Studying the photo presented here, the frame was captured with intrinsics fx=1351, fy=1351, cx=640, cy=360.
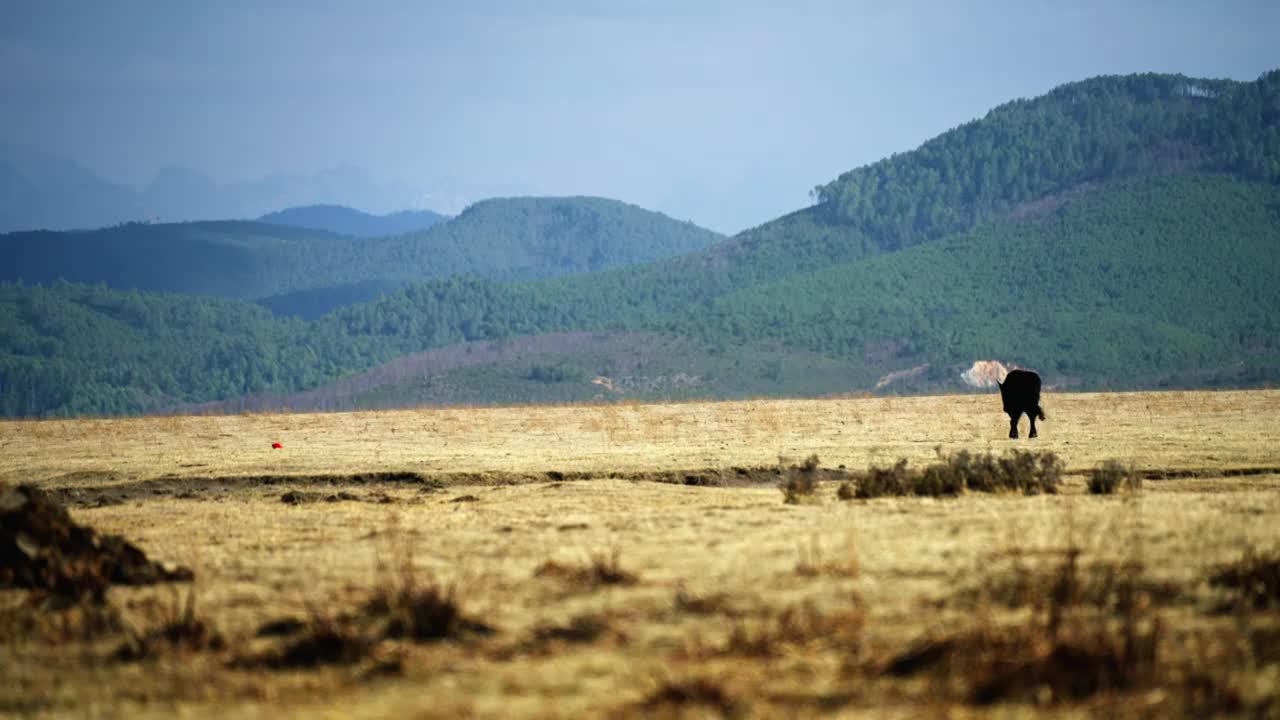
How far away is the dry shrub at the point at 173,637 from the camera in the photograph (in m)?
8.75

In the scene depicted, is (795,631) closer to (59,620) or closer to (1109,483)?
(59,620)

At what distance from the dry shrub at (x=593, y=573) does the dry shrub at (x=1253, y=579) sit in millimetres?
4166

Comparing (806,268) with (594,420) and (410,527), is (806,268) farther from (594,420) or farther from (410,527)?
(410,527)

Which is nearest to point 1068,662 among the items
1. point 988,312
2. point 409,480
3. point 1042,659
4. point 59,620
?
point 1042,659

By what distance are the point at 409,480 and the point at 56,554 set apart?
14.0 metres

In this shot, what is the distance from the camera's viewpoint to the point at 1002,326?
145875mm

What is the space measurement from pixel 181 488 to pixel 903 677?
64.1 feet

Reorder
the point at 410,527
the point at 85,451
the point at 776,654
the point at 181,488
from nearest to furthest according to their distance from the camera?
the point at 776,654, the point at 410,527, the point at 181,488, the point at 85,451

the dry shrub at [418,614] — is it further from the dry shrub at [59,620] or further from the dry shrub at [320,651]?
the dry shrub at [59,620]

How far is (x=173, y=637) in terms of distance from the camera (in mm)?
8930

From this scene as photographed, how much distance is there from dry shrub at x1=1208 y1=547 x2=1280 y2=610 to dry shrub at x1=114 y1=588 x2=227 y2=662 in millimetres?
6744

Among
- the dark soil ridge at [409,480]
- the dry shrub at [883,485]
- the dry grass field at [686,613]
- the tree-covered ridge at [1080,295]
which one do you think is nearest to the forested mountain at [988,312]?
the tree-covered ridge at [1080,295]

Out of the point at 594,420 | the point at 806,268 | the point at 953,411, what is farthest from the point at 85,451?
the point at 806,268

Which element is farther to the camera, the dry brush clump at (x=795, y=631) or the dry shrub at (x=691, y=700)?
the dry brush clump at (x=795, y=631)
